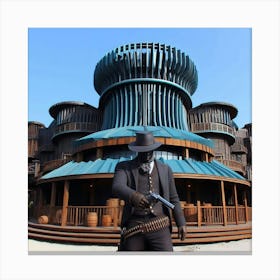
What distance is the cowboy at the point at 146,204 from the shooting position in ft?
11.9

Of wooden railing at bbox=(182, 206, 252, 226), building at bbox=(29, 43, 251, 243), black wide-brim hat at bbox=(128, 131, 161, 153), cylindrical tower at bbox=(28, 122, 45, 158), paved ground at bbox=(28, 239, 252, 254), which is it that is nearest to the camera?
black wide-brim hat at bbox=(128, 131, 161, 153)

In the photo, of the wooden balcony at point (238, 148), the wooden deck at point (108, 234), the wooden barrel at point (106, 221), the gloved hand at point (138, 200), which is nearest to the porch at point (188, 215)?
the wooden barrel at point (106, 221)

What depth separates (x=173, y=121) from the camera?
17.8 meters

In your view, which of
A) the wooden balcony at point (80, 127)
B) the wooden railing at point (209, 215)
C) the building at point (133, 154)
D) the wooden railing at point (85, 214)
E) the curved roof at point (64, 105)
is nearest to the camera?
the wooden railing at point (85, 214)

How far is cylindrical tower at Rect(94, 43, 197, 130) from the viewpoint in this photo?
1753 centimetres

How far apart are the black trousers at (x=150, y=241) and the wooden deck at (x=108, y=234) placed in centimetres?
464

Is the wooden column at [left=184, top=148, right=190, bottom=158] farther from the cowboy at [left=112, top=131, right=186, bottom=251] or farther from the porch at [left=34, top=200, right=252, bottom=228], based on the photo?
the cowboy at [left=112, top=131, right=186, bottom=251]

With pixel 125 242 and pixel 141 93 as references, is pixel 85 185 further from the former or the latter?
pixel 125 242

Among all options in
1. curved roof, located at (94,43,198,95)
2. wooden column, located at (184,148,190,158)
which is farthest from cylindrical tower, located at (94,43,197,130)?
wooden column, located at (184,148,190,158)

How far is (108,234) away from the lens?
8.36 metres

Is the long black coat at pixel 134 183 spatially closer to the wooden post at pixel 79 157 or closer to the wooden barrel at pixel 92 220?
the wooden barrel at pixel 92 220

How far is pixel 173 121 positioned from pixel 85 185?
7.08 metres

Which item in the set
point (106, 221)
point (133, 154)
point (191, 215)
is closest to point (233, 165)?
point (133, 154)
